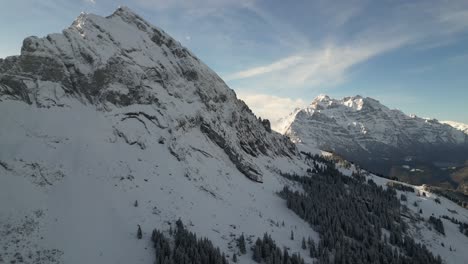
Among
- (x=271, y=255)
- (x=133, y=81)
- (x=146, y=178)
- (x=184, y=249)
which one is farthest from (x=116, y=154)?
(x=271, y=255)

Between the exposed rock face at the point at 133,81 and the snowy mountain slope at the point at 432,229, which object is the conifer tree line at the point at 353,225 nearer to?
the snowy mountain slope at the point at 432,229

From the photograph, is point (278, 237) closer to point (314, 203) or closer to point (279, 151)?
point (314, 203)

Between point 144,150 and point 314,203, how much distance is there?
1818 inches

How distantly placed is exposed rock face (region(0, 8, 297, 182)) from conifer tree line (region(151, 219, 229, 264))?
29.2 meters

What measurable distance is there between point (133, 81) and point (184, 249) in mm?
53153

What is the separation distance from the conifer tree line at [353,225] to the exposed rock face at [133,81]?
63.9ft

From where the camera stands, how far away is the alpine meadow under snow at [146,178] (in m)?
44.7

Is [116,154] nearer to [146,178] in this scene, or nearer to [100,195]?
[146,178]

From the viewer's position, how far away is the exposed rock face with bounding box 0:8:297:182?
69.9 metres

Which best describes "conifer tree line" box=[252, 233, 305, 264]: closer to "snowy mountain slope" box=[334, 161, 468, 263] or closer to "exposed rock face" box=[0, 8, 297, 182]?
"exposed rock face" box=[0, 8, 297, 182]

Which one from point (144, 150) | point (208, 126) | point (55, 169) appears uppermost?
point (208, 126)

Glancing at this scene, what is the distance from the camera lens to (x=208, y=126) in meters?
97.9

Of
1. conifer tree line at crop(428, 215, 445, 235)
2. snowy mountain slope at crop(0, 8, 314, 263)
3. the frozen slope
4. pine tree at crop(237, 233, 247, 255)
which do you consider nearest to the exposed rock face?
snowy mountain slope at crop(0, 8, 314, 263)

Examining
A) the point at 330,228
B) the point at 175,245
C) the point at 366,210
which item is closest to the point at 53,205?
the point at 175,245
